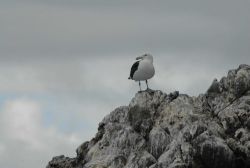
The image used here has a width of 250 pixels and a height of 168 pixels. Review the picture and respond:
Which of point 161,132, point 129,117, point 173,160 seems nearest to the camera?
point 173,160

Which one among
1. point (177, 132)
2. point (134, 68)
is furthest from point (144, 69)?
point (177, 132)

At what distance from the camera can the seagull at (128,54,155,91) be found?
52.3 metres

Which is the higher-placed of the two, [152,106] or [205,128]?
[152,106]

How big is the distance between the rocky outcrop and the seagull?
532 cm

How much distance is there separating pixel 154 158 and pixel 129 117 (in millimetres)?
5146

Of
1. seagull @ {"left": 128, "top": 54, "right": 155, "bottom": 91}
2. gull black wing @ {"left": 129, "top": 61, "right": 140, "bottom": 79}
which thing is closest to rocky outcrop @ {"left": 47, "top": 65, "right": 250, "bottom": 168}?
seagull @ {"left": 128, "top": 54, "right": 155, "bottom": 91}

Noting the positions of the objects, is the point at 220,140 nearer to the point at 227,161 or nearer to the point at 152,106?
the point at 227,161

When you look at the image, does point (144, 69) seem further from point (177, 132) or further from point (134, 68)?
point (177, 132)

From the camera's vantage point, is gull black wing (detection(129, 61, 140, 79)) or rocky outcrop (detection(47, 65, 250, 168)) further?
gull black wing (detection(129, 61, 140, 79))

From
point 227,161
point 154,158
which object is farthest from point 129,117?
point 227,161

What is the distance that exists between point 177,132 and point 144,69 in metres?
10.4

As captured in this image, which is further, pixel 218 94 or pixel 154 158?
pixel 218 94

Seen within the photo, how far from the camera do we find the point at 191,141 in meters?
40.9

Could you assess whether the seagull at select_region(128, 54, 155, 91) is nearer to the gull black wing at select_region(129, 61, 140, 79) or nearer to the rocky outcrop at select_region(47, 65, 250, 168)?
the gull black wing at select_region(129, 61, 140, 79)
